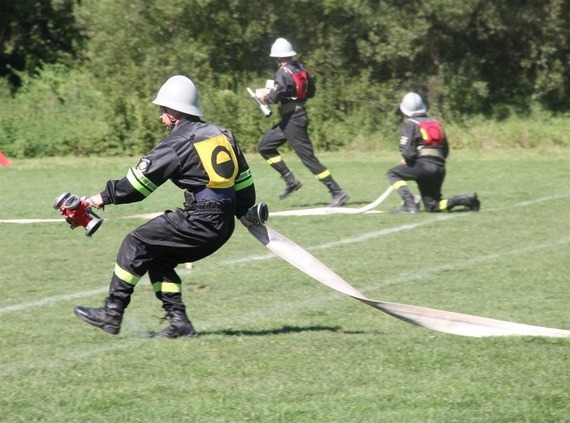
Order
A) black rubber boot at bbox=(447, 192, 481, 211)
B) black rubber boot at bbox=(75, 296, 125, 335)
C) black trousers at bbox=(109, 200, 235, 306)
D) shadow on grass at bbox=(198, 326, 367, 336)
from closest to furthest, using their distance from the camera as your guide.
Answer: black trousers at bbox=(109, 200, 235, 306), black rubber boot at bbox=(75, 296, 125, 335), shadow on grass at bbox=(198, 326, 367, 336), black rubber boot at bbox=(447, 192, 481, 211)

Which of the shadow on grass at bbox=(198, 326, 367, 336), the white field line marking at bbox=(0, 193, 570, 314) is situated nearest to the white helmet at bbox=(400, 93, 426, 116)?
the white field line marking at bbox=(0, 193, 570, 314)

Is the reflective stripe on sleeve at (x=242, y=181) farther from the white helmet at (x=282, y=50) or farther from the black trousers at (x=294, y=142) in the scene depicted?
the white helmet at (x=282, y=50)

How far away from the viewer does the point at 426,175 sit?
13.7 metres

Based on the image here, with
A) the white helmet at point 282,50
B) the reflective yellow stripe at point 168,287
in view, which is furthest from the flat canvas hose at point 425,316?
the white helmet at point 282,50

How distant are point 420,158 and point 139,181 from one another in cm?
745

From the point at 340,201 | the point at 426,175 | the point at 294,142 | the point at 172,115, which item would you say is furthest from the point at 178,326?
the point at 294,142

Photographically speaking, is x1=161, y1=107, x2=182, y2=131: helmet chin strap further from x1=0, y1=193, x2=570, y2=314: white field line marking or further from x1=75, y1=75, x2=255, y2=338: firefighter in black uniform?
x1=0, y1=193, x2=570, y2=314: white field line marking

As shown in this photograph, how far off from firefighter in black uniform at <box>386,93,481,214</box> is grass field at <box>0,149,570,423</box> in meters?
0.28

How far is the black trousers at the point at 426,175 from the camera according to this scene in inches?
539

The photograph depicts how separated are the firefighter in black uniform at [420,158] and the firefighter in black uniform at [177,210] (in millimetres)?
6706

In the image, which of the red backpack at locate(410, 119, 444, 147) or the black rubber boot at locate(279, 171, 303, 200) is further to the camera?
the black rubber boot at locate(279, 171, 303, 200)

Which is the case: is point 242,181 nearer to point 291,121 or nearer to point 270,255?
point 270,255

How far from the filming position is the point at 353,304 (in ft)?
28.5

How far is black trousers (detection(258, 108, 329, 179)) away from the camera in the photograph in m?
14.6
